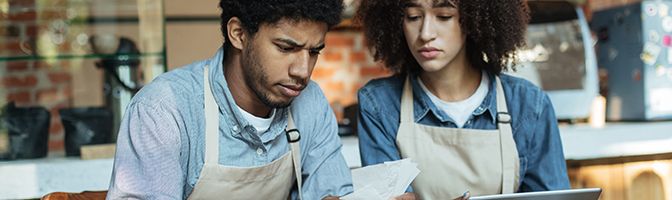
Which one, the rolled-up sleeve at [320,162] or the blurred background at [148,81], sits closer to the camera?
the rolled-up sleeve at [320,162]

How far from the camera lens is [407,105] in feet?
6.93

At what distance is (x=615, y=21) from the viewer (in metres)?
3.18

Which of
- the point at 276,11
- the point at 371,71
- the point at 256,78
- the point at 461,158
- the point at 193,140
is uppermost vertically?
the point at 276,11

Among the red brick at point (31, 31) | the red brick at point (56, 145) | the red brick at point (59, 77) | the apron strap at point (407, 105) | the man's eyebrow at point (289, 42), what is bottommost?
the red brick at point (56, 145)

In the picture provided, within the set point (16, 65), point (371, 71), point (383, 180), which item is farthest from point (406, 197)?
point (371, 71)

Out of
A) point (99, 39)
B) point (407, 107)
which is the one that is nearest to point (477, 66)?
point (407, 107)

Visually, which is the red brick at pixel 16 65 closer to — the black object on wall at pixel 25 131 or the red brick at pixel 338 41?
the black object on wall at pixel 25 131

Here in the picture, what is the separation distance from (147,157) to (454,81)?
800 millimetres

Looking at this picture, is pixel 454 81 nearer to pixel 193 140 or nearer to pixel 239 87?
pixel 239 87

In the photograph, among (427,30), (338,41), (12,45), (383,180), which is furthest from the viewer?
(338,41)

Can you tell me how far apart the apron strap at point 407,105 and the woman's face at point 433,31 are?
0.12 meters

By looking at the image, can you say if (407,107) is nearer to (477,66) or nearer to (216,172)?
(477,66)

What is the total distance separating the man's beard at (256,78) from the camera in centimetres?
168

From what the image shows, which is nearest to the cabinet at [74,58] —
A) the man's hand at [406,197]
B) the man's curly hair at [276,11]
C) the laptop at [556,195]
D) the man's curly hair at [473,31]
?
the man's curly hair at [473,31]
